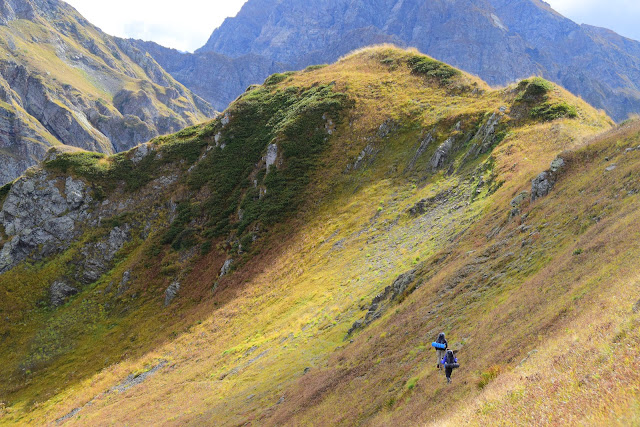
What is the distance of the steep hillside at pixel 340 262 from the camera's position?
12344 mm

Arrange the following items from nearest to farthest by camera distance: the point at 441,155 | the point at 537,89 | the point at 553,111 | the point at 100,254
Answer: the point at 553,111
the point at 441,155
the point at 537,89
the point at 100,254

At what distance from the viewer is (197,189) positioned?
55719 mm

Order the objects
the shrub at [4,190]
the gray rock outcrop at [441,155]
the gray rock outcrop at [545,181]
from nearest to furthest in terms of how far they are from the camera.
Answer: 1. the gray rock outcrop at [545,181]
2. the gray rock outcrop at [441,155]
3. the shrub at [4,190]

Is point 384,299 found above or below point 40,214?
below

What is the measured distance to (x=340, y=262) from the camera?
3609 centimetres

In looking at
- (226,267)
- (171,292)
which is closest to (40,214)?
(171,292)

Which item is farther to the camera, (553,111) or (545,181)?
(553,111)

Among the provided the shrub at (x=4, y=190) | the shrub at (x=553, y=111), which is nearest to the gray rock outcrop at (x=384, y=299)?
the shrub at (x=553, y=111)

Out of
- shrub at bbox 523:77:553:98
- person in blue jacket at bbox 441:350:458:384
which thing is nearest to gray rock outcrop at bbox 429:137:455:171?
shrub at bbox 523:77:553:98

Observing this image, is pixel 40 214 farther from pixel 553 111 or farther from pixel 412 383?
pixel 553 111

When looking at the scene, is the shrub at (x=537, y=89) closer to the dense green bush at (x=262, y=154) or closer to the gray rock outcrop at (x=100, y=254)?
the dense green bush at (x=262, y=154)

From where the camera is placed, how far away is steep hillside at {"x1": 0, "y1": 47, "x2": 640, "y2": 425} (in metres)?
12.3

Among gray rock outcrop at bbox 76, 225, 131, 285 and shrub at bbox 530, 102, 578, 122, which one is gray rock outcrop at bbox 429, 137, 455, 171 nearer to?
shrub at bbox 530, 102, 578, 122

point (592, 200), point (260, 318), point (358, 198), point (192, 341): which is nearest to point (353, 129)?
point (358, 198)
